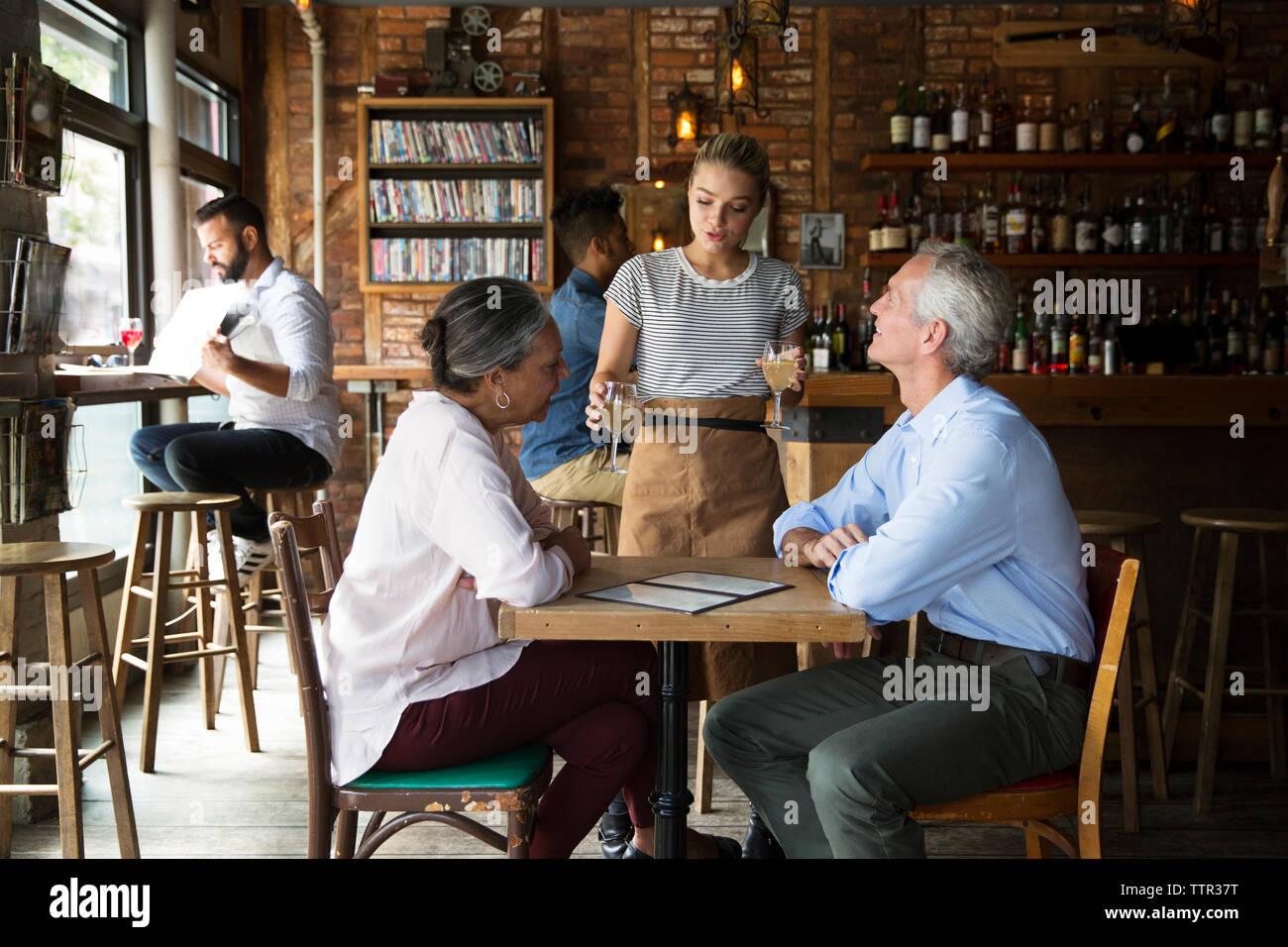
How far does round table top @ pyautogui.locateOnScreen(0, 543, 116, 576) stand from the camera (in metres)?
2.35

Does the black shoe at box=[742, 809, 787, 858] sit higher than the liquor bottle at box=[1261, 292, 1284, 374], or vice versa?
the liquor bottle at box=[1261, 292, 1284, 374]

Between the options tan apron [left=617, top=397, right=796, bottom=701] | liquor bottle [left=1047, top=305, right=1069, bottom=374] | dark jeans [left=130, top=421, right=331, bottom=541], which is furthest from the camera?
liquor bottle [left=1047, top=305, right=1069, bottom=374]

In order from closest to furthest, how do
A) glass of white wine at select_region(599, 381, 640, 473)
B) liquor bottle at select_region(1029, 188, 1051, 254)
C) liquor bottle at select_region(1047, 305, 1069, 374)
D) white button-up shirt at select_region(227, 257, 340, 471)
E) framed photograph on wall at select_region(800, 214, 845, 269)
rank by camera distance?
glass of white wine at select_region(599, 381, 640, 473) < white button-up shirt at select_region(227, 257, 340, 471) < liquor bottle at select_region(1047, 305, 1069, 374) < liquor bottle at select_region(1029, 188, 1051, 254) < framed photograph on wall at select_region(800, 214, 845, 269)

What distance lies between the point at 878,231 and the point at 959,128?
0.65 meters

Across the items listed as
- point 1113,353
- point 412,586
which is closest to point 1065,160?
point 1113,353

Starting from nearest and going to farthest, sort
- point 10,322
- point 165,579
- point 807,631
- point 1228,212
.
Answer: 1. point 807,631
2. point 10,322
3. point 165,579
4. point 1228,212

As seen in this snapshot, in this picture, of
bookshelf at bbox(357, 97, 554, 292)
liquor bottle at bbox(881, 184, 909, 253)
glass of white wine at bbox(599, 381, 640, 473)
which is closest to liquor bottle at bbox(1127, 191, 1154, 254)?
liquor bottle at bbox(881, 184, 909, 253)

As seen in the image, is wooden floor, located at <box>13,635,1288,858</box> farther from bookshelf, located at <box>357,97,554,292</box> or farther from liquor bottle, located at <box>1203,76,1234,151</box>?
liquor bottle, located at <box>1203,76,1234,151</box>

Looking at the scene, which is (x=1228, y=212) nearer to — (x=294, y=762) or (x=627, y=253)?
(x=627, y=253)

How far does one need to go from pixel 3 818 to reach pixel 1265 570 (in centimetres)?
327

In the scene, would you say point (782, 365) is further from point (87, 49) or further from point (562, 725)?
point (87, 49)

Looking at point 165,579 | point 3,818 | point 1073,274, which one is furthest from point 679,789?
point 1073,274

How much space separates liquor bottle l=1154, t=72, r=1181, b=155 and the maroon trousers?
16.4ft
